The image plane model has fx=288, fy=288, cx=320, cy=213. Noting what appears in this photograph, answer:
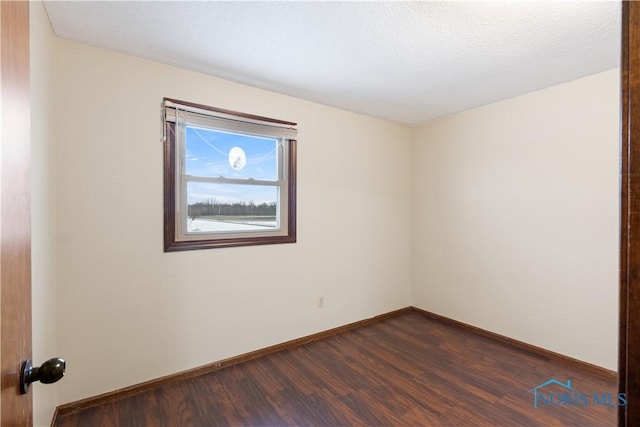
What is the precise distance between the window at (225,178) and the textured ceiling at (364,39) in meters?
0.38

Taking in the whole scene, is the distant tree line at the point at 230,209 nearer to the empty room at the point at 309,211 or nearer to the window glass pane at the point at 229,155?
the empty room at the point at 309,211

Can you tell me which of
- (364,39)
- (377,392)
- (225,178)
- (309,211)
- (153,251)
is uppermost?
(364,39)

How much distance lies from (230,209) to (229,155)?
467 millimetres

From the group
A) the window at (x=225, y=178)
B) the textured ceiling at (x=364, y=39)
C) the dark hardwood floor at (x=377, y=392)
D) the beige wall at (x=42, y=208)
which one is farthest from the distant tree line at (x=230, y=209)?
the dark hardwood floor at (x=377, y=392)

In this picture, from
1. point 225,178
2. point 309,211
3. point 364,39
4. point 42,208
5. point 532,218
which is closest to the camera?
point 42,208

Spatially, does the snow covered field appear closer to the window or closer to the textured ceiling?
the window

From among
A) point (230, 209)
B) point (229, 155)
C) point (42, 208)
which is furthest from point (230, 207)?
point (42, 208)

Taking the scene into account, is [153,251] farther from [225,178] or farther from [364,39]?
[364,39]

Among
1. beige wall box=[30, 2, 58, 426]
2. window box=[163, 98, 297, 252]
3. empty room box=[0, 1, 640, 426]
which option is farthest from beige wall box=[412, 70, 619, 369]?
beige wall box=[30, 2, 58, 426]

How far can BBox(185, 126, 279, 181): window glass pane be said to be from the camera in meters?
2.31

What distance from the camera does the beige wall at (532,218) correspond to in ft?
7.47

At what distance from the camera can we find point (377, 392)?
207 cm

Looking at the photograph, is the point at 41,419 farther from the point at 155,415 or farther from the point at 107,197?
the point at 107,197

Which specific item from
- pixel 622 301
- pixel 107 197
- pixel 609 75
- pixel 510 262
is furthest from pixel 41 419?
pixel 609 75
